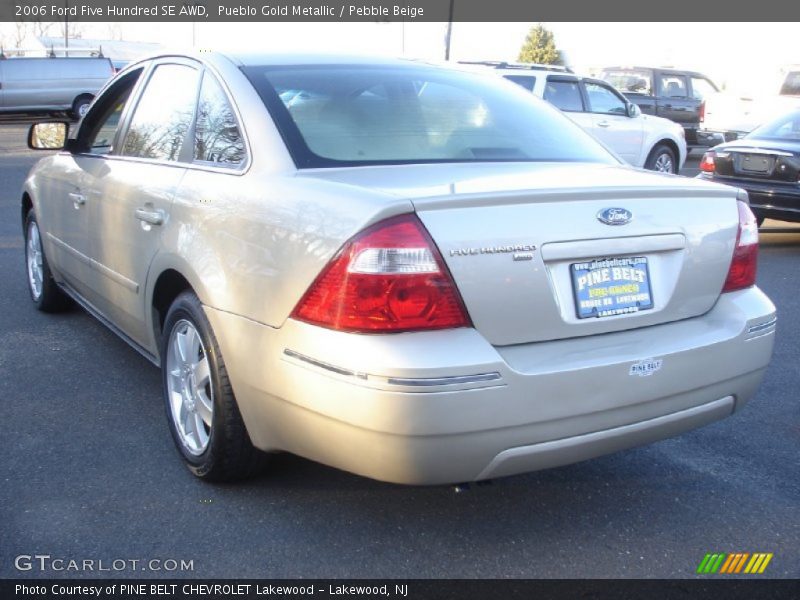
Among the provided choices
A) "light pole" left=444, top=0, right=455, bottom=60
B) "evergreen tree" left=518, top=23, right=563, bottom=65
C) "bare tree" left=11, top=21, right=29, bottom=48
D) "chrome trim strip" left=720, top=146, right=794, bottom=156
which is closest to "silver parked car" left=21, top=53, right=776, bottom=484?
"chrome trim strip" left=720, top=146, right=794, bottom=156

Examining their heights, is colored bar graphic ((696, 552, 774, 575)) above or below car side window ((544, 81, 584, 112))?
below

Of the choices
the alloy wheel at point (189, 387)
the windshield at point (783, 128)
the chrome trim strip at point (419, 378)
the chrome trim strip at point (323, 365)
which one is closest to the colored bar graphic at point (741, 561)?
the chrome trim strip at point (419, 378)

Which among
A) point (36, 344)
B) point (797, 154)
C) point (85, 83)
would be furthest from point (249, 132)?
point (85, 83)

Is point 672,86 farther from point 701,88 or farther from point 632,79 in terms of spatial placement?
point 701,88

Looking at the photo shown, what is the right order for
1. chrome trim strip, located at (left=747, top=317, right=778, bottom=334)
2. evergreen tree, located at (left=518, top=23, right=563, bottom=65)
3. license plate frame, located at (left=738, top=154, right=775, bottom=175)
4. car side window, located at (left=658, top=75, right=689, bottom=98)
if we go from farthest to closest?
evergreen tree, located at (left=518, top=23, right=563, bottom=65) → car side window, located at (left=658, top=75, right=689, bottom=98) → license plate frame, located at (left=738, top=154, right=775, bottom=175) → chrome trim strip, located at (left=747, top=317, right=778, bottom=334)

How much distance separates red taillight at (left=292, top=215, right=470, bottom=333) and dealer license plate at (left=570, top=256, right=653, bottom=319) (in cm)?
42

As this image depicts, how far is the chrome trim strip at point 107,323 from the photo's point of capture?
13.2ft

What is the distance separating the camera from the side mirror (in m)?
Answer: 5.43

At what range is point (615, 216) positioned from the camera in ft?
Answer: 9.42

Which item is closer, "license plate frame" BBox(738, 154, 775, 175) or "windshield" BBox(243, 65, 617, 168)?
"windshield" BBox(243, 65, 617, 168)

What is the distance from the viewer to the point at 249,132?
10.8ft

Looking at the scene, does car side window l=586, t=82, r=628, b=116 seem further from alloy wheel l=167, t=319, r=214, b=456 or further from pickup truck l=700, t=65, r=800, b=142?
alloy wheel l=167, t=319, r=214, b=456

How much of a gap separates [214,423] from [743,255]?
199 cm
